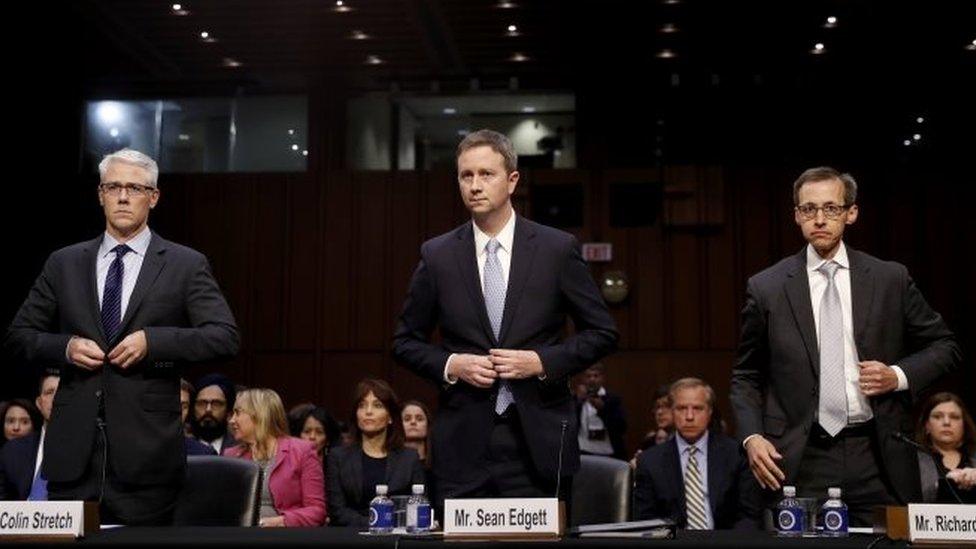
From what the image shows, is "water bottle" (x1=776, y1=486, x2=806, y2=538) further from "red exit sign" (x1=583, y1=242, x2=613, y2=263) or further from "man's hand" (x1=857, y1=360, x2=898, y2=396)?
"red exit sign" (x1=583, y1=242, x2=613, y2=263)

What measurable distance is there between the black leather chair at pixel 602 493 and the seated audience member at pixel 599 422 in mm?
4732

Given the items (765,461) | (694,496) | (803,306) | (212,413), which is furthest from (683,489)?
(212,413)

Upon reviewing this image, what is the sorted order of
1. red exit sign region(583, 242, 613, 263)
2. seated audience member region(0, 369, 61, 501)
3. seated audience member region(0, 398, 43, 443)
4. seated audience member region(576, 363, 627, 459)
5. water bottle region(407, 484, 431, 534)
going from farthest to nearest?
red exit sign region(583, 242, 613, 263)
seated audience member region(576, 363, 627, 459)
seated audience member region(0, 398, 43, 443)
seated audience member region(0, 369, 61, 501)
water bottle region(407, 484, 431, 534)

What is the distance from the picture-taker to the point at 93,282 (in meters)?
2.60

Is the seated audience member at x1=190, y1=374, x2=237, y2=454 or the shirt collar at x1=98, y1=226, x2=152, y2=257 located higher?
the shirt collar at x1=98, y1=226, x2=152, y2=257

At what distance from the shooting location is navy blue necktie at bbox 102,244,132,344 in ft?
8.42

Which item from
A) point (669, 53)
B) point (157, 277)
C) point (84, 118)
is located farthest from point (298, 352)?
point (157, 277)

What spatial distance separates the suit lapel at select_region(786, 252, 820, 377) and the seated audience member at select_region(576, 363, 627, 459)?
518 cm

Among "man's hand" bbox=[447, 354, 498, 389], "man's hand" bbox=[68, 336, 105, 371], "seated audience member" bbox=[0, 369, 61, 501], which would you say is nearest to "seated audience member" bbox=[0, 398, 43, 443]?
"seated audience member" bbox=[0, 369, 61, 501]

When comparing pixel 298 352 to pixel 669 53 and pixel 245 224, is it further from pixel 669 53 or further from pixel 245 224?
pixel 669 53

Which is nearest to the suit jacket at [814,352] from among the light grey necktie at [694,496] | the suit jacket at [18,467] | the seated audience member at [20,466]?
the light grey necktie at [694,496]

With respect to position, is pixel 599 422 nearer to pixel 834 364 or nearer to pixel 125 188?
pixel 834 364

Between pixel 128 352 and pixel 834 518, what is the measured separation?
1.61 meters

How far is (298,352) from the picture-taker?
1052cm
